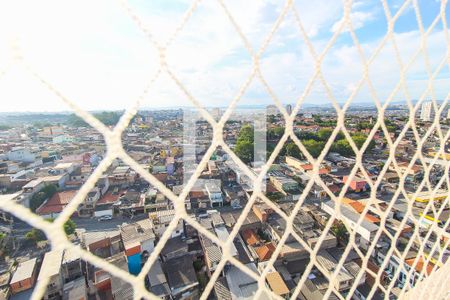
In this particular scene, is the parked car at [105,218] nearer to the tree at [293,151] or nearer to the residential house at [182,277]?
the residential house at [182,277]

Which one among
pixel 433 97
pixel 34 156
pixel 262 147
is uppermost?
pixel 433 97

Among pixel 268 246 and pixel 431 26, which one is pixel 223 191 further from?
pixel 431 26

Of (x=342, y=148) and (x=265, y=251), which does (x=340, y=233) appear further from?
(x=342, y=148)

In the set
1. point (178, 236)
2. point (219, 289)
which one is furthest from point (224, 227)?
point (219, 289)

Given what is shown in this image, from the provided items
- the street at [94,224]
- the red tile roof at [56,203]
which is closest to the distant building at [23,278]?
the street at [94,224]

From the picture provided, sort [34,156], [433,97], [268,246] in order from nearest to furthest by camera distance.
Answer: [433,97] → [268,246] → [34,156]

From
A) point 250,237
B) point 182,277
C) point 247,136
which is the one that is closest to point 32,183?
point 182,277
